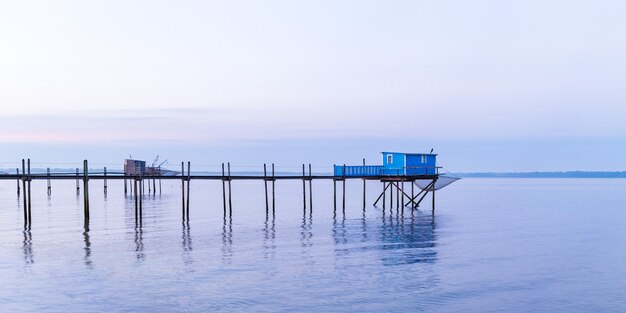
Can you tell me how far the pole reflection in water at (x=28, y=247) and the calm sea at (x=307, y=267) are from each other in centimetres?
16

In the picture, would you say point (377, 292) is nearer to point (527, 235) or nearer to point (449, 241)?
point (449, 241)

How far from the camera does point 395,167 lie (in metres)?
58.4

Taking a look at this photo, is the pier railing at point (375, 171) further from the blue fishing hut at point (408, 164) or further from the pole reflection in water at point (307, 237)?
the pole reflection in water at point (307, 237)

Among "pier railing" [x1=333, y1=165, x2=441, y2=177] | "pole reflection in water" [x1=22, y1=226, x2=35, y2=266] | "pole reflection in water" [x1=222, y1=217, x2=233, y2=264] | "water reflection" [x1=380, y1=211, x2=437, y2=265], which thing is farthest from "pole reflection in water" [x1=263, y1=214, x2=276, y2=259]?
"pole reflection in water" [x1=22, y1=226, x2=35, y2=266]

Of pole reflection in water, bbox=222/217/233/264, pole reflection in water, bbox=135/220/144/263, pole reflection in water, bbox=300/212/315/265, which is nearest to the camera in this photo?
pole reflection in water, bbox=135/220/144/263

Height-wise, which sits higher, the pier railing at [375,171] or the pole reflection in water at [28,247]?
the pier railing at [375,171]

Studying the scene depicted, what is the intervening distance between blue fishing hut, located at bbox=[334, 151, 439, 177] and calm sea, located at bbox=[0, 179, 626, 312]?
7580 mm

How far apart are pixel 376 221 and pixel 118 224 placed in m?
22.0

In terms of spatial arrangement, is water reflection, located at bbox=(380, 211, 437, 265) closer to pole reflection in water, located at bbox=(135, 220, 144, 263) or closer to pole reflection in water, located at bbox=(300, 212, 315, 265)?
pole reflection in water, located at bbox=(300, 212, 315, 265)

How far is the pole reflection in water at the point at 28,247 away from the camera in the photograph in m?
31.8

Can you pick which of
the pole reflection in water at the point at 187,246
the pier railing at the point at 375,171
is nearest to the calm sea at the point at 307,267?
the pole reflection in water at the point at 187,246

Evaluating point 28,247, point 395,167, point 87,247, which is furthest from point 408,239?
point 28,247

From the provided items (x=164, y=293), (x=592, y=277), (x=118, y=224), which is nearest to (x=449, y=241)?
(x=592, y=277)

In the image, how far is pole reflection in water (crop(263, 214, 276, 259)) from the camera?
3469 centimetres
